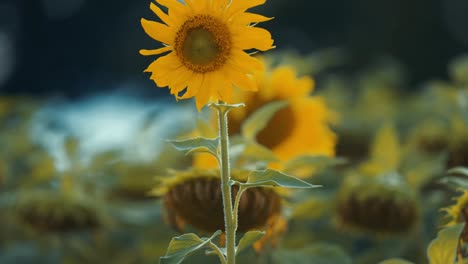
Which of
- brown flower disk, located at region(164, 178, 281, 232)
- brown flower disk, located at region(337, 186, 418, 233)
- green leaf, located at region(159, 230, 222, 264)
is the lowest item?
green leaf, located at region(159, 230, 222, 264)

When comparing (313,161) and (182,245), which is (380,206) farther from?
(182,245)

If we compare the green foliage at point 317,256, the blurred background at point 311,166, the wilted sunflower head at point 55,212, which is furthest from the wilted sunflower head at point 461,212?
the wilted sunflower head at point 55,212

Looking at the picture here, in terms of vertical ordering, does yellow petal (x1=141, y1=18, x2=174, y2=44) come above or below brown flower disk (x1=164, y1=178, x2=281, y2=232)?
above

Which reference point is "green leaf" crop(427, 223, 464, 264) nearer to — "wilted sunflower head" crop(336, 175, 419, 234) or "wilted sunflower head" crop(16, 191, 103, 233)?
"wilted sunflower head" crop(336, 175, 419, 234)

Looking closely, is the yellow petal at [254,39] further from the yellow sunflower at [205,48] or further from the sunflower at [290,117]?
the sunflower at [290,117]

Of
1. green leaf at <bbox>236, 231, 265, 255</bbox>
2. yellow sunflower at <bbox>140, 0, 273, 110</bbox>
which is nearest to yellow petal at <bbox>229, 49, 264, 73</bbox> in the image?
yellow sunflower at <bbox>140, 0, 273, 110</bbox>
